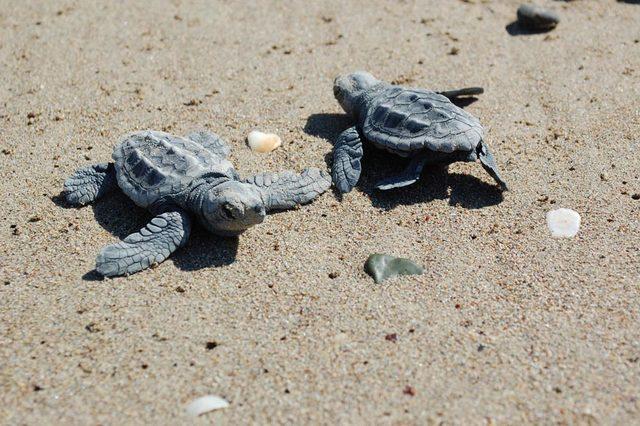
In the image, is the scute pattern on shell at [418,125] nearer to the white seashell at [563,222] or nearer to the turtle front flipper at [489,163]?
the turtle front flipper at [489,163]

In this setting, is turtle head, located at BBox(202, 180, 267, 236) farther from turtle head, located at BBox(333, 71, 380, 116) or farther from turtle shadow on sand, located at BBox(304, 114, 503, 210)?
turtle head, located at BBox(333, 71, 380, 116)

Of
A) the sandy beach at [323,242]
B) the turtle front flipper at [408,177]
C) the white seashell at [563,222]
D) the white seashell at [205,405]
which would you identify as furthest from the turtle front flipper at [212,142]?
the white seashell at [563,222]

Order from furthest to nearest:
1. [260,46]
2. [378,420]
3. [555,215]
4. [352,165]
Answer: [260,46] → [352,165] → [555,215] → [378,420]

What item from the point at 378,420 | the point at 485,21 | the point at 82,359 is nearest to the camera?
the point at 378,420

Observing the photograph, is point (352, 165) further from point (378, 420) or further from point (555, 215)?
point (378, 420)

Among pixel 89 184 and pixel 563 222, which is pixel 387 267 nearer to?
pixel 563 222

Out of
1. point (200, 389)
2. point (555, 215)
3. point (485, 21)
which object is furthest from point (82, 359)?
point (485, 21)
